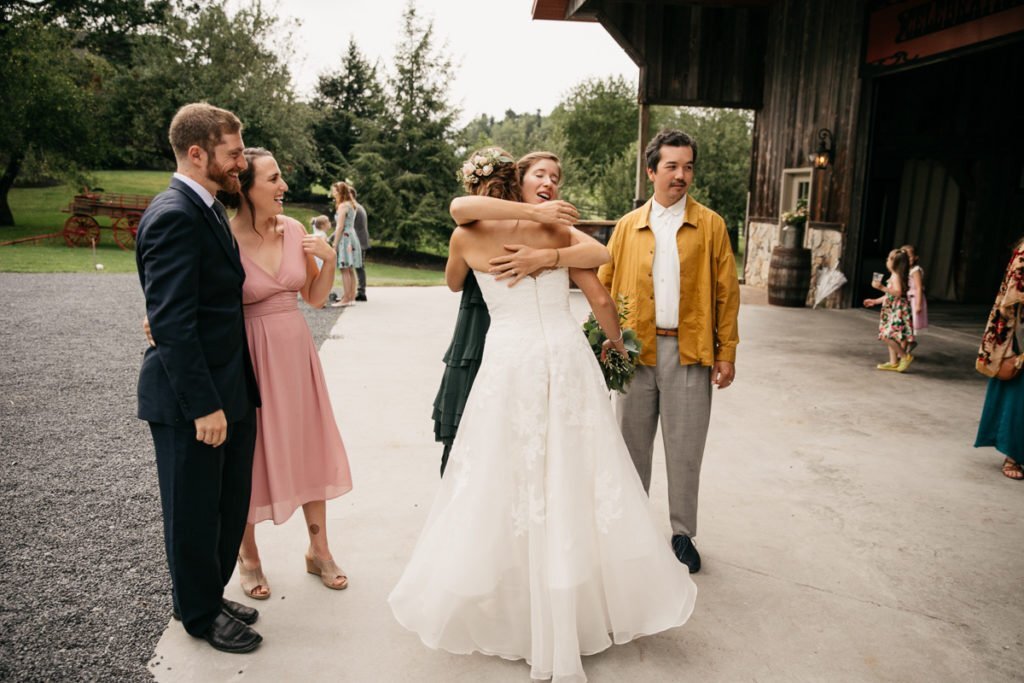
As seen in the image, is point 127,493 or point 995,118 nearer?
point 127,493

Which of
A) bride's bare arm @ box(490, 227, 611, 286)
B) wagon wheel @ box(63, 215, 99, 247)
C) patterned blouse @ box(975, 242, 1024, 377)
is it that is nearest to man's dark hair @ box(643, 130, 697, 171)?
bride's bare arm @ box(490, 227, 611, 286)

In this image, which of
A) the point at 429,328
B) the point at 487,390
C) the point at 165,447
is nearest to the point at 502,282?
the point at 487,390

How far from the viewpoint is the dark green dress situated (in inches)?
115

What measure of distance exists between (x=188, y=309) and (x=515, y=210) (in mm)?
1156

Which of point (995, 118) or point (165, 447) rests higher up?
point (995, 118)

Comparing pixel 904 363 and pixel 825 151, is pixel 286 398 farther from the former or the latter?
pixel 825 151

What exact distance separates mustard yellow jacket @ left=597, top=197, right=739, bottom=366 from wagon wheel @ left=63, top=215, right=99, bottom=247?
71.2 ft

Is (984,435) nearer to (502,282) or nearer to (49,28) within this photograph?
(502,282)

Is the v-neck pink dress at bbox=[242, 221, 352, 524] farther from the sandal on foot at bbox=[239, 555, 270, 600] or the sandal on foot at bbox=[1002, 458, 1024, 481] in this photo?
the sandal on foot at bbox=[1002, 458, 1024, 481]

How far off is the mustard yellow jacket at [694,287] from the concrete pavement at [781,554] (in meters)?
1.07

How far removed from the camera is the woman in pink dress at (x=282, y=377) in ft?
9.75

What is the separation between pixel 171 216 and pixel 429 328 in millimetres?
7275

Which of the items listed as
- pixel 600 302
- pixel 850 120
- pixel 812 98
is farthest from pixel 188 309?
pixel 812 98

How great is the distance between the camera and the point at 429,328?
9.66 m
